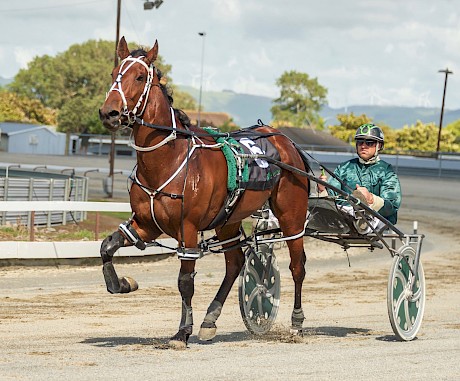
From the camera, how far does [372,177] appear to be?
31.0ft

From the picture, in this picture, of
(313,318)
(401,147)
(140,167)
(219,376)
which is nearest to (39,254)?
(313,318)

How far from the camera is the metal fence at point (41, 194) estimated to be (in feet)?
61.0

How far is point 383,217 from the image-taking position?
29.9 ft

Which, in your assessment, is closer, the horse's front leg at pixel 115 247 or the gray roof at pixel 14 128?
the horse's front leg at pixel 115 247

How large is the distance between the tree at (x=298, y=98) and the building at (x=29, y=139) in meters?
49.2

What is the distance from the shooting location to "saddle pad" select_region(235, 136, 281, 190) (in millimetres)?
8312

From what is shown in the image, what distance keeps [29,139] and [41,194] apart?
207 feet

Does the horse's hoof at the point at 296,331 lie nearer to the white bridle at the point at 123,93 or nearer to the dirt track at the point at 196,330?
the dirt track at the point at 196,330

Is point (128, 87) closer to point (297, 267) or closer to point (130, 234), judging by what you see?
point (130, 234)

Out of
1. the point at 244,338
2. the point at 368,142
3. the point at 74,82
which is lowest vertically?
the point at 244,338

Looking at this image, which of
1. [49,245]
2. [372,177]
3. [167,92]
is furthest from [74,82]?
[167,92]

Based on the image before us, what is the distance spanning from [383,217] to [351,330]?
1267 mm

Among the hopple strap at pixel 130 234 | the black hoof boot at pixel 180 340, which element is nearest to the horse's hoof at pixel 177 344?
the black hoof boot at pixel 180 340

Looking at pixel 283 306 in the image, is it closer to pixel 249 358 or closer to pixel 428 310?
pixel 428 310
